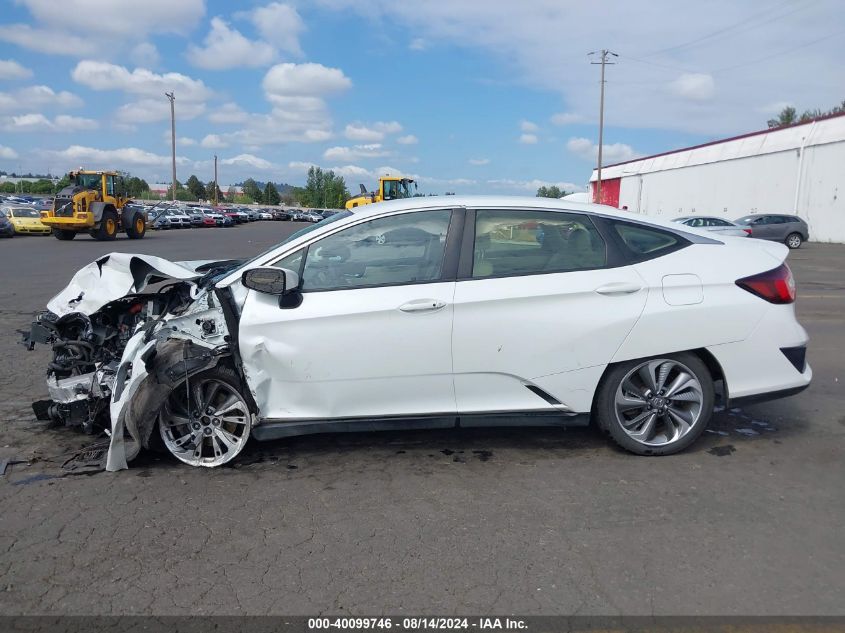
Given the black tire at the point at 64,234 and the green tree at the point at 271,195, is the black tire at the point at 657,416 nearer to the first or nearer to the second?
the black tire at the point at 64,234

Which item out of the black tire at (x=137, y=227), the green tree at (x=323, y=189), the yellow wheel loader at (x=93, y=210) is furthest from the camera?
the green tree at (x=323, y=189)

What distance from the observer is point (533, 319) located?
4.27 m

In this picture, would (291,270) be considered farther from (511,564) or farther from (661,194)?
(661,194)

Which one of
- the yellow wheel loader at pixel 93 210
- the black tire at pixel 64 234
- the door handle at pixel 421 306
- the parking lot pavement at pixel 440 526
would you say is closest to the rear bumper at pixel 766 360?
the parking lot pavement at pixel 440 526

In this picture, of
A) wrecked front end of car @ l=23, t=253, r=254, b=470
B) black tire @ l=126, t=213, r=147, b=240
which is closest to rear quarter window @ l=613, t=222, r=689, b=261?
wrecked front end of car @ l=23, t=253, r=254, b=470

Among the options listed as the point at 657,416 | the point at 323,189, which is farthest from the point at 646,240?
the point at 323,189

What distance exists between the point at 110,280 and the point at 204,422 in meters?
1.29

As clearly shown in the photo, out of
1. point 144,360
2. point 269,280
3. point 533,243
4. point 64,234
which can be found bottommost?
point 144,360

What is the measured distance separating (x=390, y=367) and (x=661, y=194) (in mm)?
55530

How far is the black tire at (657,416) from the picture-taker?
4414 millimetres

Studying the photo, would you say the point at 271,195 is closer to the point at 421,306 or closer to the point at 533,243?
the point at 533,243

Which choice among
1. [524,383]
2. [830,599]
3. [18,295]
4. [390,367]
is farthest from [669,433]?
[18,295]

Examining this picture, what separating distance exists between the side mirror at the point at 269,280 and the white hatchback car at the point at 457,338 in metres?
0.01

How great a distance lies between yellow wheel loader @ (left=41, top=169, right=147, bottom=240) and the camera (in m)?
30.1
